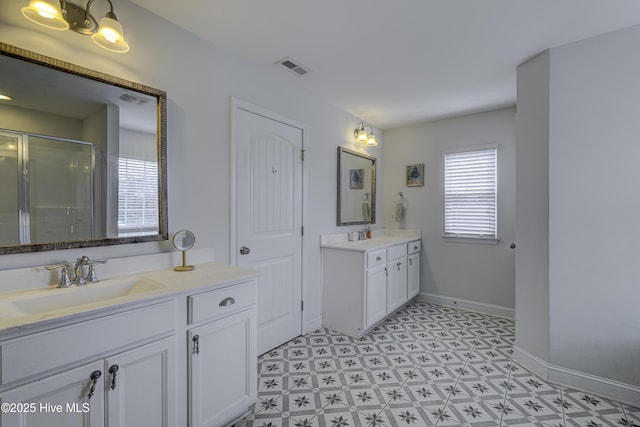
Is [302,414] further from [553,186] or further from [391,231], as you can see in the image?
[391,231]

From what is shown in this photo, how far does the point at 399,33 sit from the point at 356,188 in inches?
74.1

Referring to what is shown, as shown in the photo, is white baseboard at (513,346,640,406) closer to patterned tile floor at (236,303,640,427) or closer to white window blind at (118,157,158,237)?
patterned tile floor at (236,303,640,427)

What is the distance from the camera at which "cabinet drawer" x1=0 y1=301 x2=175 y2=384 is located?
2.99 ft

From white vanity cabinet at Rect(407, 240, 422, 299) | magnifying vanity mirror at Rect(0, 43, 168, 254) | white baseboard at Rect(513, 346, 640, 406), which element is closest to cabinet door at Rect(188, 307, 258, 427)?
magnifying vanity mirror at Rect(0, 43, 168, 254)

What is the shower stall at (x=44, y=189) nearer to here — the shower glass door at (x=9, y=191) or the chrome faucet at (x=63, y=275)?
the shower glass door at (x=9, y=191)

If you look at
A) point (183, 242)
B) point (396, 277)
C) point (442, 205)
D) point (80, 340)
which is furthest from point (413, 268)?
point (80, 340)

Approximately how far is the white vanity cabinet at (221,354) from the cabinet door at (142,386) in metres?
0.11

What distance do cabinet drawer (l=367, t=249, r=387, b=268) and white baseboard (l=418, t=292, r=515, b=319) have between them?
4.11ft

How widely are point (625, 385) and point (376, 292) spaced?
70.5 inches

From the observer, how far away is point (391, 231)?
4.07m

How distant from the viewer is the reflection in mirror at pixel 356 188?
3277mm

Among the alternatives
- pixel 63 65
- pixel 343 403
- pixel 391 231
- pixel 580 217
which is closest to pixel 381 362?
pixel 343 403

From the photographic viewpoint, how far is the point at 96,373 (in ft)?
3.51

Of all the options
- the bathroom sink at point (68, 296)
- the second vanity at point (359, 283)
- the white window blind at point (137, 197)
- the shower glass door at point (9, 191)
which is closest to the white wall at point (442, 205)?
the second vanity at point (359, 283)
